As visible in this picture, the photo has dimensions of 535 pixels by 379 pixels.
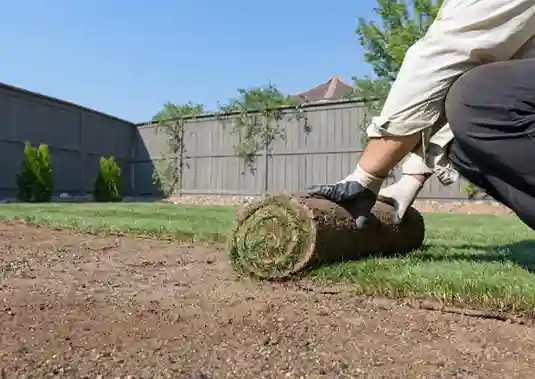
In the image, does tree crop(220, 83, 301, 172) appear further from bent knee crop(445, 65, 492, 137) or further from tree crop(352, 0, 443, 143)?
bent knee crop(445, 65, 492, 137)

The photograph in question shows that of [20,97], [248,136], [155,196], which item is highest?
[20,97]

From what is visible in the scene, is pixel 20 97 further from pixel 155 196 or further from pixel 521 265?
pixel 521 265

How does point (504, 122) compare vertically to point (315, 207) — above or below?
above

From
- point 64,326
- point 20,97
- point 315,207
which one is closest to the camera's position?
point 64,326

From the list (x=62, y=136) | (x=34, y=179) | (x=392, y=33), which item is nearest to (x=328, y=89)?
(x=392, y=33)

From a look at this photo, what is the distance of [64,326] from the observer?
52.9 inches

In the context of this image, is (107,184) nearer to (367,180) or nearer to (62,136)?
(62,136)

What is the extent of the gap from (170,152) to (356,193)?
1386 cm

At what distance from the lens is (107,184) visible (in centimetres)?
1374

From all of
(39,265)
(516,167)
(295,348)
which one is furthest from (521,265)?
(39,265)

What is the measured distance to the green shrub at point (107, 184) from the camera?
13.7m

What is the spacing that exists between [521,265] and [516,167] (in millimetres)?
1157

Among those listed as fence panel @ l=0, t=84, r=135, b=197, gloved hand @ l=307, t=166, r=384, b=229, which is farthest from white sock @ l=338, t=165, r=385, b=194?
fence panel @ l=0, t=84, r=135, b=197

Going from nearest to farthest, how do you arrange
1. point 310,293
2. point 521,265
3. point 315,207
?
1. point 310,293
2. point 315,207
3. point 521,265
